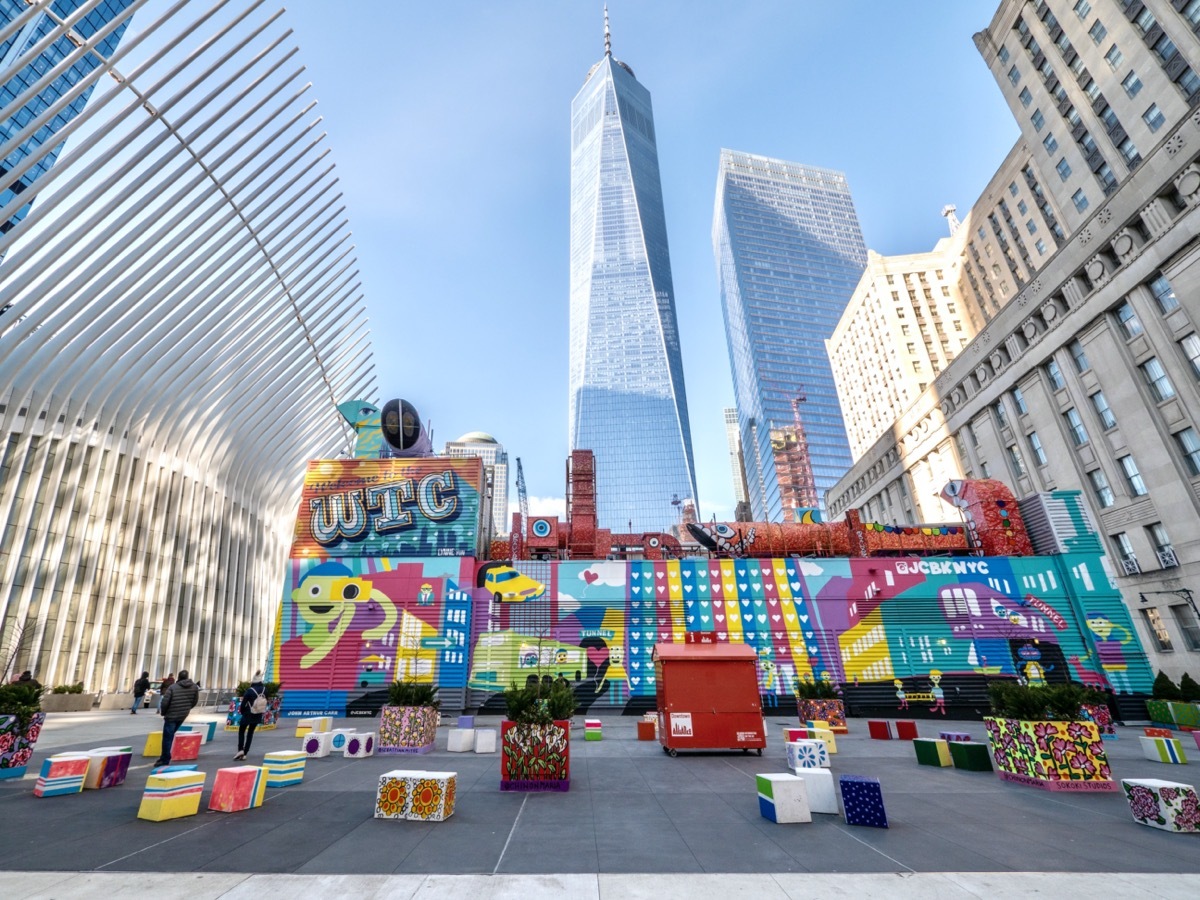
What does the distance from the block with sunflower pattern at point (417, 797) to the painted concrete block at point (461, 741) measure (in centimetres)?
810

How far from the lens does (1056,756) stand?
10992mm

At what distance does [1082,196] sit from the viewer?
43312 millimetres

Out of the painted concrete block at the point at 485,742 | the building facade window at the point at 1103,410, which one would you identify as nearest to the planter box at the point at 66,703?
Answer: the painted concrete block at the point at 485,742

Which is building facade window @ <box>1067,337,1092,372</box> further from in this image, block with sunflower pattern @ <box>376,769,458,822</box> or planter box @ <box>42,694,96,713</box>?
planter box @ <box>42,694,96,713</box>

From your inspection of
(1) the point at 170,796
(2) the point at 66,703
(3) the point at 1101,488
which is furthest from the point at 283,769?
(3) the point at 1101,488

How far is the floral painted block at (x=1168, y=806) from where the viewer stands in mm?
8023

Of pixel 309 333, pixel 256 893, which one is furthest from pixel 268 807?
pixel 309 333

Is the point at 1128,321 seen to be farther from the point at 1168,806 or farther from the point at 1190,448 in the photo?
the point at 1168,806

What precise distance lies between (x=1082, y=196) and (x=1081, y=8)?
13.8m

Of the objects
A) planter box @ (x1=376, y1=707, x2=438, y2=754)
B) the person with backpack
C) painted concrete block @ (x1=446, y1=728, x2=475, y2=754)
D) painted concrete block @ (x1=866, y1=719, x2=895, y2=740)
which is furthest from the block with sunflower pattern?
painted concrete block @ (x1=866, y1=719, x2=895, y2=740)

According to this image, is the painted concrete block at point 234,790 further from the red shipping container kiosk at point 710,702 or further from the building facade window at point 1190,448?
the building facade window at point 1190,448

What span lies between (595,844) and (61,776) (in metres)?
10.5

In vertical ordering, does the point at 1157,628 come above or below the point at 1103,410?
below

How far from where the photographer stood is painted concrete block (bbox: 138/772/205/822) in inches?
331
